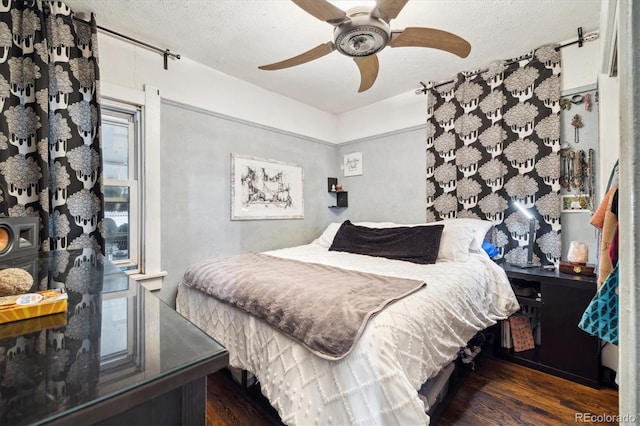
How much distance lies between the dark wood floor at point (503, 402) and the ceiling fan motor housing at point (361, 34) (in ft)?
7.11

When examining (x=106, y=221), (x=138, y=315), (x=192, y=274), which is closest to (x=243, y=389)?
(x=192, y=274)

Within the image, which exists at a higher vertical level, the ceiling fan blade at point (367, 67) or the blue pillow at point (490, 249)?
the ceiling fan blade at point (367, 67)

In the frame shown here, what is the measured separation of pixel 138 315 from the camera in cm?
66

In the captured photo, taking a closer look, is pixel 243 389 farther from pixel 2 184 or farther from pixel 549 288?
pixel 549 288

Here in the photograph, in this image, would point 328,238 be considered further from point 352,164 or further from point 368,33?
point 368,33

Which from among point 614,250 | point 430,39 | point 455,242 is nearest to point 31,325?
point 614,250

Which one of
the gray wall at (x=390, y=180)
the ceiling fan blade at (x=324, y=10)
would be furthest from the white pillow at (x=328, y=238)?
the ceiling fan blade at (x=324, y=10)

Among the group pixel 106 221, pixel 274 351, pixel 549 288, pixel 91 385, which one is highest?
pixel 106 221

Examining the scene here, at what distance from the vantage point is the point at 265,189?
3178 millimetres

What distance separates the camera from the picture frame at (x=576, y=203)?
7.30 feet

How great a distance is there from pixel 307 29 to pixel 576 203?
2493 mm

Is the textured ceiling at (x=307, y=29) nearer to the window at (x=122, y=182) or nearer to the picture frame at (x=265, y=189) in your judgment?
the window at (x=122, y=182)

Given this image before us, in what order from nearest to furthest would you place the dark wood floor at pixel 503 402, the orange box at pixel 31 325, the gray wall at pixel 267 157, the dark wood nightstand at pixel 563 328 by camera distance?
the orange box at pixel 31 325, the dark wood floor at pixel 503 402, the dark wood nightstand at pixel 563 328, the gray wall at pixel 267 157

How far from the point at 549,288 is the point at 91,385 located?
2.59 m
